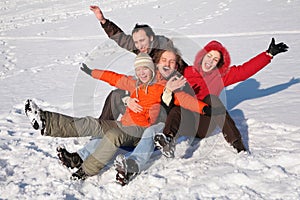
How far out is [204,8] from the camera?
1209 centimetres

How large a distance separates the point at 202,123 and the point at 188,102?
31cm

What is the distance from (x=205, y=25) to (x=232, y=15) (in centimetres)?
131

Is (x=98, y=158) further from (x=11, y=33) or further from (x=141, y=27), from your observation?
(x=11, y=33)

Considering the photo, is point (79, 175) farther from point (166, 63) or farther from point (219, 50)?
point (219, 50)

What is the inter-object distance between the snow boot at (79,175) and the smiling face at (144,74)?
985mm

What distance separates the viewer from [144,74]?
3215 millimetres

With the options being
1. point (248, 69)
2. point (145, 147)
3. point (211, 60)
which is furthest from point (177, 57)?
point (145, 147)

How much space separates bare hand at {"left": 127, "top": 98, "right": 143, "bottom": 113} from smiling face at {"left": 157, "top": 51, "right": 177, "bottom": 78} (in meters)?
0.38

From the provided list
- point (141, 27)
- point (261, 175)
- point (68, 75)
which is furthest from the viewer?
point (68, 75)

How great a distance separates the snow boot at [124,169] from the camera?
267 centimetres

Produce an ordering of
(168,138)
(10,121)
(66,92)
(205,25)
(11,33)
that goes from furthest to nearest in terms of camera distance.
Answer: (11,33)
(205,25)
(66,92)
(10,121)
(168,138)

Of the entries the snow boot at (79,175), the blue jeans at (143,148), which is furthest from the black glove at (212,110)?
the snow boot at (79,175)

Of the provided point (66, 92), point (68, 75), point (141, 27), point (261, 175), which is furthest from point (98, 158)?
point (68, 75)

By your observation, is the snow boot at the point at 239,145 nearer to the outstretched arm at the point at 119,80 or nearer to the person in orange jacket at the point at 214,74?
the person in orange jacket at the point at 214,74
